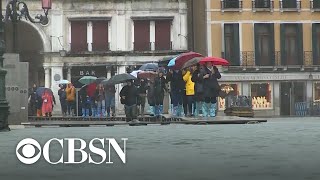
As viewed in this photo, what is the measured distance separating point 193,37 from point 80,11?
832 cm

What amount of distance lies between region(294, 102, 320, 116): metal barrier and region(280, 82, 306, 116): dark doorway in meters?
0.71

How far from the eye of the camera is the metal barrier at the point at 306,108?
45219mm

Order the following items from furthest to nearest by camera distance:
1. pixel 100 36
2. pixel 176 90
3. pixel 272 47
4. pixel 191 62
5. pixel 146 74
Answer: pixel 100 36, pixel 272 47, pixel 146 74, pixel 191 62, pixel 176 90

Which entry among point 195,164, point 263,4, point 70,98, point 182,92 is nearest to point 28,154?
point 195,164

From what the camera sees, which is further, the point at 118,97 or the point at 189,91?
the point at 118,97

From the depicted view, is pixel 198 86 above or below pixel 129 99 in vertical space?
above

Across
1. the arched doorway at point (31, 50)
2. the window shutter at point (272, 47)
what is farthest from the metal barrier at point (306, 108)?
the arched doorway at point (31, 50)

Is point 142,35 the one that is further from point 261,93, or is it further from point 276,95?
point 276,95

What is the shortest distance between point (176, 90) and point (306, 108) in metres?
24.2

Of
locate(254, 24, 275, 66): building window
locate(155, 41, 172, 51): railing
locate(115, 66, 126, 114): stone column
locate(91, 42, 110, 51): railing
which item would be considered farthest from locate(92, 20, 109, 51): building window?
locate(254, 24, 275, 66): building window

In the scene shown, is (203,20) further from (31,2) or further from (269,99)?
(31,2)

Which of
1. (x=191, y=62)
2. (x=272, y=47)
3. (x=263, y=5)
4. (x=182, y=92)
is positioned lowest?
(x=182, y=92)

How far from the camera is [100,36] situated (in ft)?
155

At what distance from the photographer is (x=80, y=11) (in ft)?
155
